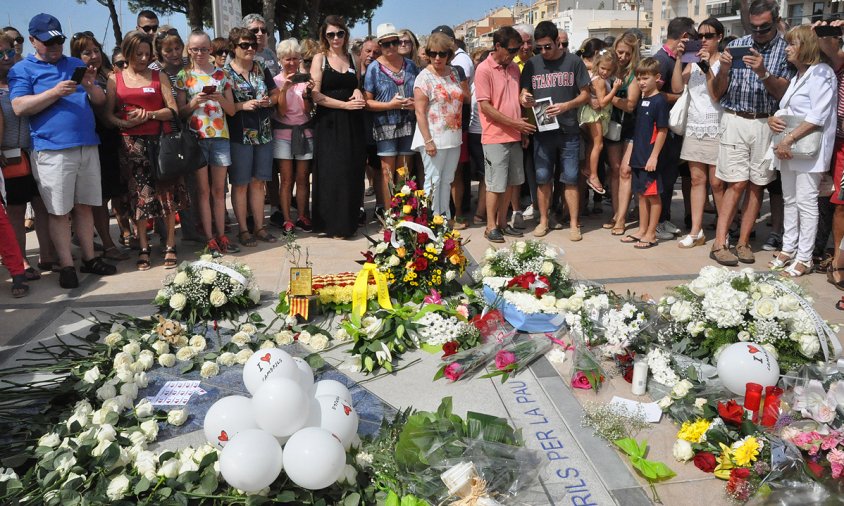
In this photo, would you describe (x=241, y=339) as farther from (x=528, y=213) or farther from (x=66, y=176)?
(x=528, y=213)

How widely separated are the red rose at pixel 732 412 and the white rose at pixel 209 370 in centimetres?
272

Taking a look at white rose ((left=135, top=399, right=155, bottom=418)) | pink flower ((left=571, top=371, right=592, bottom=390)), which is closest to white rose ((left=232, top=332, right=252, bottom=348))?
white rose ((left=135, top=399, right=155, bottom=418))

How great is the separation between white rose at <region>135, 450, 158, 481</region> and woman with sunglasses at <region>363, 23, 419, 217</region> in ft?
13.8

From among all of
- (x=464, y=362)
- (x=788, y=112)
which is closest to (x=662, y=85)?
(x=788, y=112)

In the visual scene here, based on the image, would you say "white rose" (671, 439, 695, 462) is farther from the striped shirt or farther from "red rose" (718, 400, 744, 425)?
the striped shirt

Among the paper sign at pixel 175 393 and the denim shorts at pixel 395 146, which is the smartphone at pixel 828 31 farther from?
the paper sign at pixel 175 393

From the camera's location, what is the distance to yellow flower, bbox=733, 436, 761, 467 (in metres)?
2.89

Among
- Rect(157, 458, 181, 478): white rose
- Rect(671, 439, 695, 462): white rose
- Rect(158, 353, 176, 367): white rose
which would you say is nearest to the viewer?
Rect(157, 458, 181, 478): white rose

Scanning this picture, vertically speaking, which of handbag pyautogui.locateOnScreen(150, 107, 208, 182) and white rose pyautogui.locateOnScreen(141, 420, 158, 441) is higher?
handbag pyautogui.locateOnScreen(150, 107, 208, 182)

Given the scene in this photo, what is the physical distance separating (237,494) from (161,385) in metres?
1.40

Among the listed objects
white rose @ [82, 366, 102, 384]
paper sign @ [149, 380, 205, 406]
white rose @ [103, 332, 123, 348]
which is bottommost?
paper sign @ [149, 380, 205, 406]

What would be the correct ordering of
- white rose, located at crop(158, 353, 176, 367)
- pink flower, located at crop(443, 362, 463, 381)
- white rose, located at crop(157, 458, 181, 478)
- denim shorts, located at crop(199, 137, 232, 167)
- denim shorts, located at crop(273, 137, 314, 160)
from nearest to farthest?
1. white rose, located at crop(157, 458, 181, 478)
2. pink flower, located at crop(443, 362, 463, 381)
3. white rose, located at crop(158, 353, 176, 367)
4. denim shorts, located at crop(199, 137, 232, 167)
5. denim shorts, located at crop(273, 137, 314, 160)

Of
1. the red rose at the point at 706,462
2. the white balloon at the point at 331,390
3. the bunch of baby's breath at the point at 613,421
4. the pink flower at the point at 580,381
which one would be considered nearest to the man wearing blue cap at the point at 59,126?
the white balloon at the point at 331,390

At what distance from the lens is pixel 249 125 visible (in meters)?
6.57
